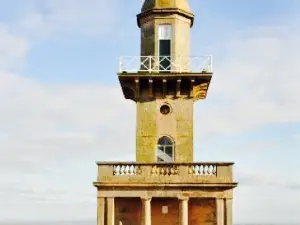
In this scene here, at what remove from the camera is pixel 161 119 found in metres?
32.3

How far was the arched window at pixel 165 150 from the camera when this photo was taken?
3178cm

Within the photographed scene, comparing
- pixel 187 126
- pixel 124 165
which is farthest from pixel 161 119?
pixel 124 165

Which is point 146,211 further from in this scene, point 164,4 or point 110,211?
point 164,4

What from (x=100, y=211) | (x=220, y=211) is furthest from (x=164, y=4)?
(x=100, y=211)

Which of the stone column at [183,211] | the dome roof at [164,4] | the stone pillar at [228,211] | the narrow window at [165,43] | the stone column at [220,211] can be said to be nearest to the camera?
the stone pillar at [228,211]

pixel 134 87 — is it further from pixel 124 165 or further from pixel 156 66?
pixel 124 165

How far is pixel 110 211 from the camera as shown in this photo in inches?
1136

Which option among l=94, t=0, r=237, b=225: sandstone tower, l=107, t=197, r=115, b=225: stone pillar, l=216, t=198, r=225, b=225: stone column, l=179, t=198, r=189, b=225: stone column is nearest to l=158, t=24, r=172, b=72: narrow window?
l=94, t=0, r=237, b=225: sandstone tower

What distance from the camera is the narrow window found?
32406mm

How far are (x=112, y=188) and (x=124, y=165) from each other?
131 centimetres

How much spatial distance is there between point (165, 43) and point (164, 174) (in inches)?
299

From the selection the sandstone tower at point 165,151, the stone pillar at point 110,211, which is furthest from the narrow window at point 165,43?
the stone pillar at point 110,211

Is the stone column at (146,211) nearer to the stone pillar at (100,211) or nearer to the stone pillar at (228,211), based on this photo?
the stone pillar at (100,211)

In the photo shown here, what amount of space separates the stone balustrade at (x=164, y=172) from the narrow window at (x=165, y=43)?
19.3 ft
